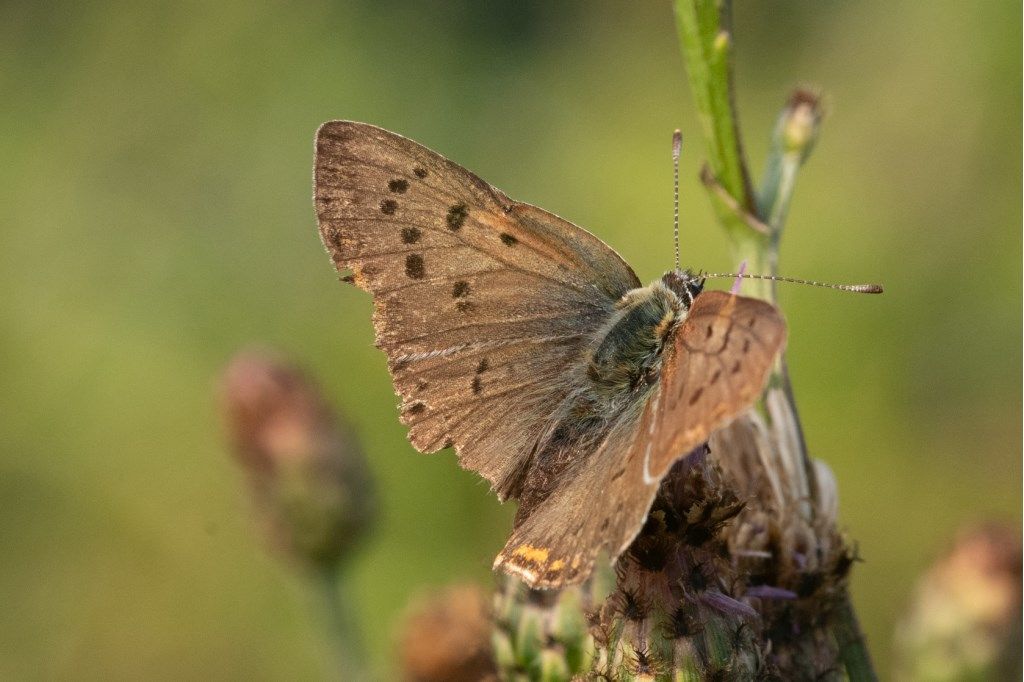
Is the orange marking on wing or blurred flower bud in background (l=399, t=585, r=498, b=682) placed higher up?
the orange marking on wing

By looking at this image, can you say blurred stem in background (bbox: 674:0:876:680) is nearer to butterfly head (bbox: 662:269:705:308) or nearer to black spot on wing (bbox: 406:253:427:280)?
butterfly head (bbox: 662:269:705:308)

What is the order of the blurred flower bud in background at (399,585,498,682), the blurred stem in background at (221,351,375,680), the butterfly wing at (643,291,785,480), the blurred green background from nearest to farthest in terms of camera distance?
the butterfly wing at (643,291,785,480) → the blurred flower bud in background at (399,585,498,682) → the blurred stem in background at (221,351,375,680) → the blurred green background

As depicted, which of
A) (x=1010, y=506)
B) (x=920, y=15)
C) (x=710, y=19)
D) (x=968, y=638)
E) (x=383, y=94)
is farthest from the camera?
(x=383, y=94)

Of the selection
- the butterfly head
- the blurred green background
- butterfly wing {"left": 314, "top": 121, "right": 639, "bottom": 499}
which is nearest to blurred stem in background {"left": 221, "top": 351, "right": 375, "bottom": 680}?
the blurred green background

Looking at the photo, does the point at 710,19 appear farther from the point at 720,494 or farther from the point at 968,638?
the point at 968,638

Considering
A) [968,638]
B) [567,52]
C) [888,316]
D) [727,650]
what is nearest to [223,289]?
[567,52]

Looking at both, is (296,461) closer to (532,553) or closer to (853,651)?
(532,553)
